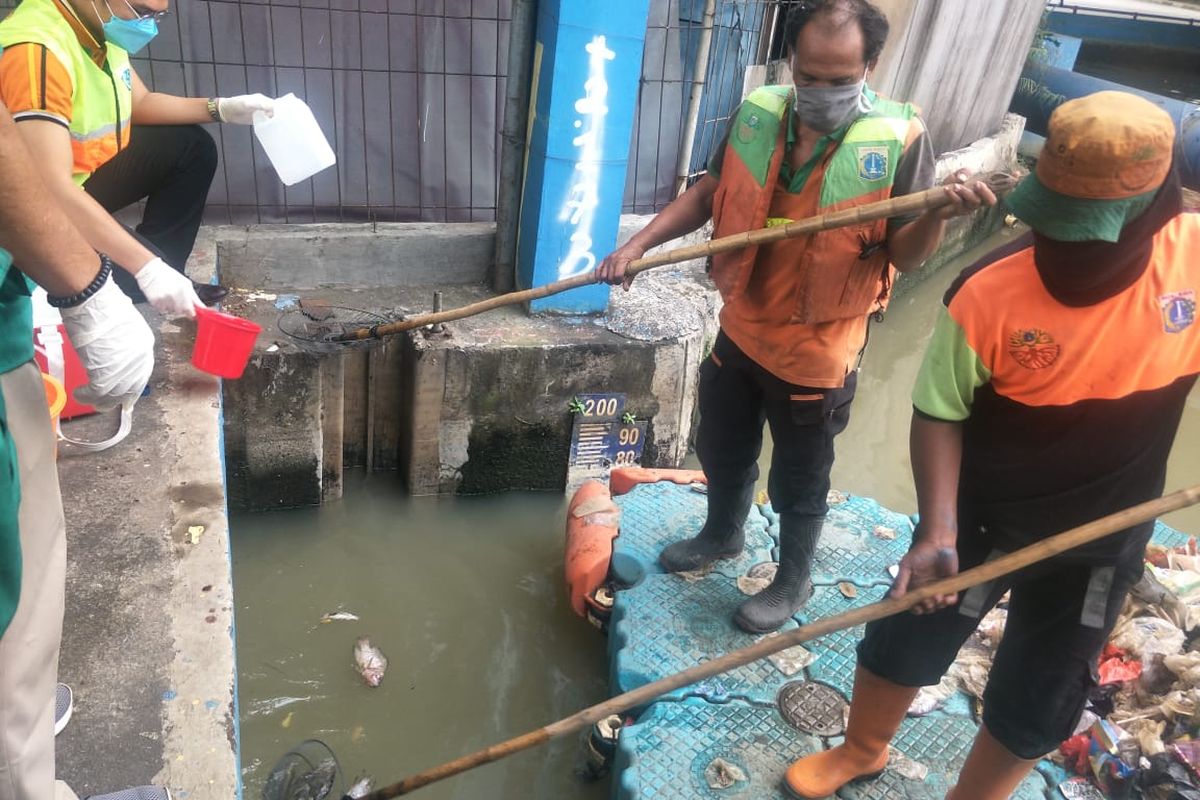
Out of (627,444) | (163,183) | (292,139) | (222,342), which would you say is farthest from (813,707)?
(163,183)

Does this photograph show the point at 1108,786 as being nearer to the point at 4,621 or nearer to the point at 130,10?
the point at 4,621

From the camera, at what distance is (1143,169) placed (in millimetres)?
1647

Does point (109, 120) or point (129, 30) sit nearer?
point (129, 30)

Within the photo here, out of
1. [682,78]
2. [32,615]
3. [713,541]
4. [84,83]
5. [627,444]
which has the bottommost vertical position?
[627,444]

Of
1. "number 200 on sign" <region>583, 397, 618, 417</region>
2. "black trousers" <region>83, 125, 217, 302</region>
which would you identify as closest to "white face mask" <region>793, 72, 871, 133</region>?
"number 200 on sign" <region>583, 397, 618, 417</region>

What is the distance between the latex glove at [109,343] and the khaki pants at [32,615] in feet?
1.53

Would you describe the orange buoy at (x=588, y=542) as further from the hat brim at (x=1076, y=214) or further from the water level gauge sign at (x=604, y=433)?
the hat brim at (x=1076, y=214)

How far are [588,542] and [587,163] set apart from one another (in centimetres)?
191

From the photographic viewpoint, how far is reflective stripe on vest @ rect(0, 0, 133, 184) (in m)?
3.11

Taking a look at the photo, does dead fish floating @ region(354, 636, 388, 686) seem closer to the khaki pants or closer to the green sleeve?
the khaki pants

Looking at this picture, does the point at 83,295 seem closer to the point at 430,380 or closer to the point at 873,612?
the point at 873,612

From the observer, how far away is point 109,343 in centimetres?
221

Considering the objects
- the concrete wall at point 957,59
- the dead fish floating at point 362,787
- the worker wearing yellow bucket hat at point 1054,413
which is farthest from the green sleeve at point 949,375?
the concrete wall at point 957,59

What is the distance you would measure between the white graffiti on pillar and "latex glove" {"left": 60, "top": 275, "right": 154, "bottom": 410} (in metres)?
2.54
